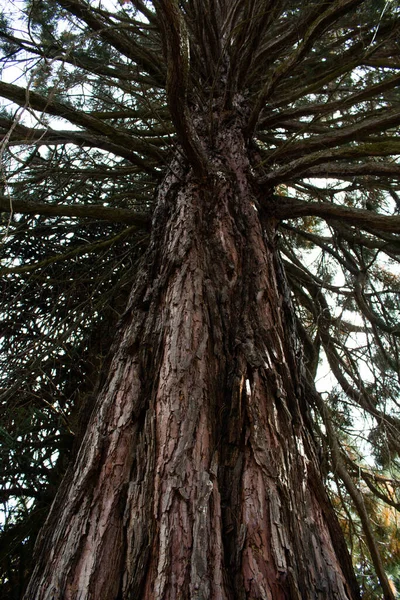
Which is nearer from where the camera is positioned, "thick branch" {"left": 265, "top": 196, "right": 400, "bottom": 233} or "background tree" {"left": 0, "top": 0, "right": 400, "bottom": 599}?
"background tree" {"left": 0, "top": 0, "right": 400, "bottom": 599}

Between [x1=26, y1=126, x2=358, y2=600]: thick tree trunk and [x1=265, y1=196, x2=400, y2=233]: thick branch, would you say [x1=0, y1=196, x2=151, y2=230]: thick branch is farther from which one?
[x1=265, y1=196, x2=400, y2=233]: thick branch

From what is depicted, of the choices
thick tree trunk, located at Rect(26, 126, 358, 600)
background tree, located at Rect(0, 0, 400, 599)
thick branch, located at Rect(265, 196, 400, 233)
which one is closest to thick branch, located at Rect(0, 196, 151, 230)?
background tree, located at Rect(0, 0, 400, 599)

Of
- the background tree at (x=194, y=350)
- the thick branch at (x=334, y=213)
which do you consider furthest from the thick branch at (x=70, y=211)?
the thick branch at (x=334, y=213)

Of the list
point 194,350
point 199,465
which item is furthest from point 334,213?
point 199,465

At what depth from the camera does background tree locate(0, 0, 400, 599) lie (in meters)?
0.97

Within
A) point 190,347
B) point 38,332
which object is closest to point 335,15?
point 190,347

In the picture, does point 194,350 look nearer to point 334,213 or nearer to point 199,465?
point 199,465

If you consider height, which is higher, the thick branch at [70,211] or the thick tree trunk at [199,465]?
the thick branch at [70,211]

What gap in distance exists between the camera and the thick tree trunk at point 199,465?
0.92 m

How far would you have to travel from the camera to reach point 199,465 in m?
1.05

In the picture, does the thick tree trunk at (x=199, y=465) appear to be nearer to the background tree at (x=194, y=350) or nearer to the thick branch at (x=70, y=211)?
the background tree at (x=194, y=350)

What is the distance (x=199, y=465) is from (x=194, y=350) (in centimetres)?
35

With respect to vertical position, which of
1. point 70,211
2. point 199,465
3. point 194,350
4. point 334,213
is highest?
point 334,213

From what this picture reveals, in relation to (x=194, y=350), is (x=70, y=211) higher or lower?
higher
